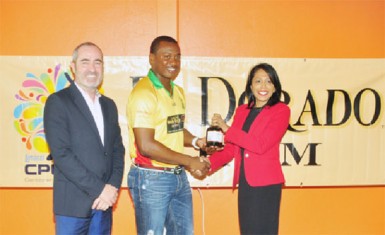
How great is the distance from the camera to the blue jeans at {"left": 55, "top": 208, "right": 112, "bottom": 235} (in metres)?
2.24

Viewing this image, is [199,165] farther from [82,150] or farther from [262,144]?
[82,150]

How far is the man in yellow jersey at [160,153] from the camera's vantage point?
8.13 ft

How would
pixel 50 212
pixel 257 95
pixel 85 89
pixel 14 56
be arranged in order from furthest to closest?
pixel 50 212 < pixel 14 56 < pixel 257 95 < pixel 85 89

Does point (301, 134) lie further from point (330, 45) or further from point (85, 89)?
point (85, 89)

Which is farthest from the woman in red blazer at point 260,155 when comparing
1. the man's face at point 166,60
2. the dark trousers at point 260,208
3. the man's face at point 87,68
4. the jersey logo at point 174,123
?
the man's face at point 87,68

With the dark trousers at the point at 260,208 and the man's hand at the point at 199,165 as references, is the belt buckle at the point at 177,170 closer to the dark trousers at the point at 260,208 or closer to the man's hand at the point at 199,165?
the man's hand at the point at 199,165

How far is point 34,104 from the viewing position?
3.34m

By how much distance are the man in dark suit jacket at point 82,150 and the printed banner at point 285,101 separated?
989 mm

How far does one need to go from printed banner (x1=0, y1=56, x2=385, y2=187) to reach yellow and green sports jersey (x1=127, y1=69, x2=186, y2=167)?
77cm

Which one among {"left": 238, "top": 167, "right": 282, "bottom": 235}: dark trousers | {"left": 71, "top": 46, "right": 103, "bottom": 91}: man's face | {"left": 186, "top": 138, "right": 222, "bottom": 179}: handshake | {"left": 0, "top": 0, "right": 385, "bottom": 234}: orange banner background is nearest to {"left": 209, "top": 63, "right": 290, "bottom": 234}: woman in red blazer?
{"left": 238, "top": 167, "right": 282, "bottom": 235}: dark trousers

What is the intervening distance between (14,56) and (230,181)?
6.88ft

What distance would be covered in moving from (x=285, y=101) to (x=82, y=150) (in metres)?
1.86

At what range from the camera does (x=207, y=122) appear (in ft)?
11.2

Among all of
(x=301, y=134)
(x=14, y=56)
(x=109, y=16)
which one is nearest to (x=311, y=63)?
(x=301, y=134)
